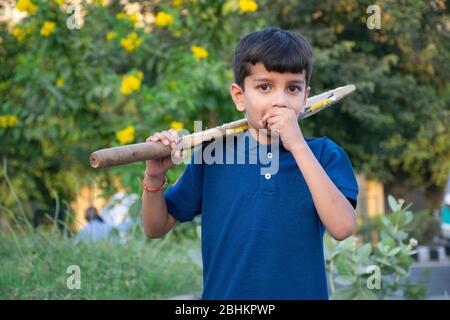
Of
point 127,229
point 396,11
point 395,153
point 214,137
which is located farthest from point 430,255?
point 214,137

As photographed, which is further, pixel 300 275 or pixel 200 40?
pixel 200 40

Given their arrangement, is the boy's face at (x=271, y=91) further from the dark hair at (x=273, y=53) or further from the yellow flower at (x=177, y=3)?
the yellow flower at (x=177, y=3)

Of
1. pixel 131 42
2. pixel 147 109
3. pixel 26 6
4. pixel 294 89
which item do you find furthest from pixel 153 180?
pixel 131 42

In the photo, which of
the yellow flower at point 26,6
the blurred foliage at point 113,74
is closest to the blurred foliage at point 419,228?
the blurred foliage at point 113,74

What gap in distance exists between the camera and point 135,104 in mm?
7539

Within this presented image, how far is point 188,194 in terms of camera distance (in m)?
2.36

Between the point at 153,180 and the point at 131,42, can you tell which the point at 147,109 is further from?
the point at 153,180

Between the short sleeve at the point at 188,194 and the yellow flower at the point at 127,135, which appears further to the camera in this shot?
the yellow flower at the point at 127,135

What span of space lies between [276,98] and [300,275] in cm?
43

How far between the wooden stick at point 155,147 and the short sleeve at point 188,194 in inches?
3.2

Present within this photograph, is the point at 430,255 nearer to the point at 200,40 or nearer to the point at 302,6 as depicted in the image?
the point at 302,6

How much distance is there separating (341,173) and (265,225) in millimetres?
235

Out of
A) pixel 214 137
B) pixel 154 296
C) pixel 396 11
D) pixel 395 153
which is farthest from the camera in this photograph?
pixel 395 153

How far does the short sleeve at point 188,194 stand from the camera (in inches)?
92.6
